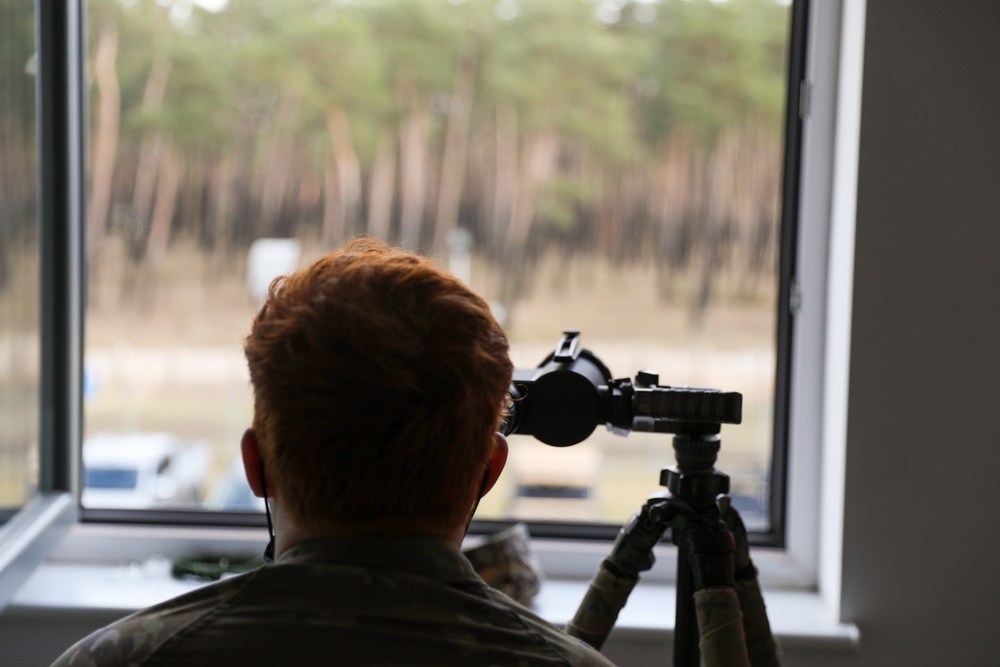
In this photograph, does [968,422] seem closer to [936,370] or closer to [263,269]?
[936,370]

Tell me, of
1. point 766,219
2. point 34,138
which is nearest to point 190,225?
point 34,138

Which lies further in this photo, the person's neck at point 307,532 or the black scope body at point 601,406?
the black scope body at point 601,406

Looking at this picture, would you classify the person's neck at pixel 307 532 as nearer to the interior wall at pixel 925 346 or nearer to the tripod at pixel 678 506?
the tripod at pixel 678 506

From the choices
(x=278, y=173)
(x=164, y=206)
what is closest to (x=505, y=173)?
(x=278, y=173)

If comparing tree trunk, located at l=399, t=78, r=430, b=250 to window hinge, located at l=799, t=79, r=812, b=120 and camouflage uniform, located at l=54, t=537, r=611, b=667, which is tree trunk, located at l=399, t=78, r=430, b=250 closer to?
window hinge, located at l=799, t=79, r=812, b=120

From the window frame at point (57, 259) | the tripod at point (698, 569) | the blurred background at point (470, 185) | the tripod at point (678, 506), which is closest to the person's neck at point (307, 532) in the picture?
the tripod at point (678, 506)

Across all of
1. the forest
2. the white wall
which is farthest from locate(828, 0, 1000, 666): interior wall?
the forest

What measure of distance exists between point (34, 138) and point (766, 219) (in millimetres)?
1357

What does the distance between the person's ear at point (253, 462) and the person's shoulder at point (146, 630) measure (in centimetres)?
8

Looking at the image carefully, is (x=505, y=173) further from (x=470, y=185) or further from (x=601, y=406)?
(x=601, y=406)

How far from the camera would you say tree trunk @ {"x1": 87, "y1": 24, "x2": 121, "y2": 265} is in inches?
76.0

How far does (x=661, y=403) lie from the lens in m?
0.97

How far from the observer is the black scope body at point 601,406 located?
0.96 metres

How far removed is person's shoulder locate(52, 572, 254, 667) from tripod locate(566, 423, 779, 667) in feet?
1.56
